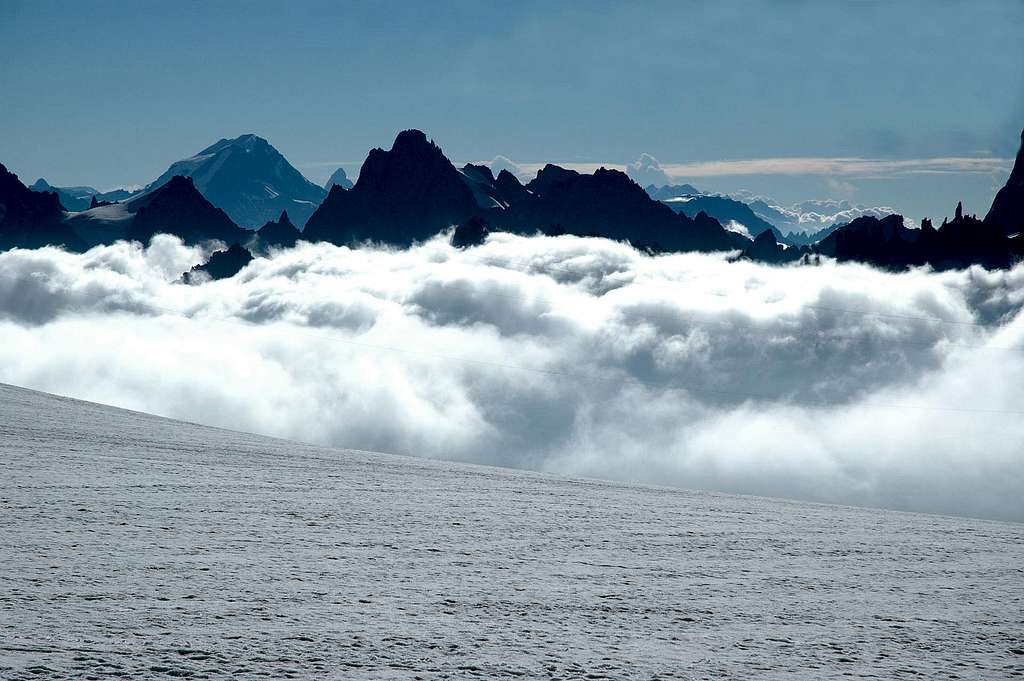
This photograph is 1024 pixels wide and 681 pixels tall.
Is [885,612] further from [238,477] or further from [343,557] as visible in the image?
[238,477]

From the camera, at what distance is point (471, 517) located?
13.9m

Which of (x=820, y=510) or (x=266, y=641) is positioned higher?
(x=820, y=510)

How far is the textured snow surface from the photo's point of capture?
7.35 meters

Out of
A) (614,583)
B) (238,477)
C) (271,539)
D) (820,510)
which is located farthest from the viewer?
(820,510)

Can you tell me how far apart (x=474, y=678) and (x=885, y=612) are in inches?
204

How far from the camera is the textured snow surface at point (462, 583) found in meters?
7.35

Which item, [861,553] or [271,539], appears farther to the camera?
[861,553]

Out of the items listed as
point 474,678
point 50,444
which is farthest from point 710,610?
point 50,444

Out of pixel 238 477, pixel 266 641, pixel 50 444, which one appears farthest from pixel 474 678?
pixel 50 444

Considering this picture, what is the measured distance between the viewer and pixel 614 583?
1005cm

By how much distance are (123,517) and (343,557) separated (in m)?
3.79

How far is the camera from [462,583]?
31.7 ft

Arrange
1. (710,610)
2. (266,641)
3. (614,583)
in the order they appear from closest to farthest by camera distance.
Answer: (266,641) < (710,610) < (614,583)

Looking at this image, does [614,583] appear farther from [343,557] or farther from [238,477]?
[238,477]
